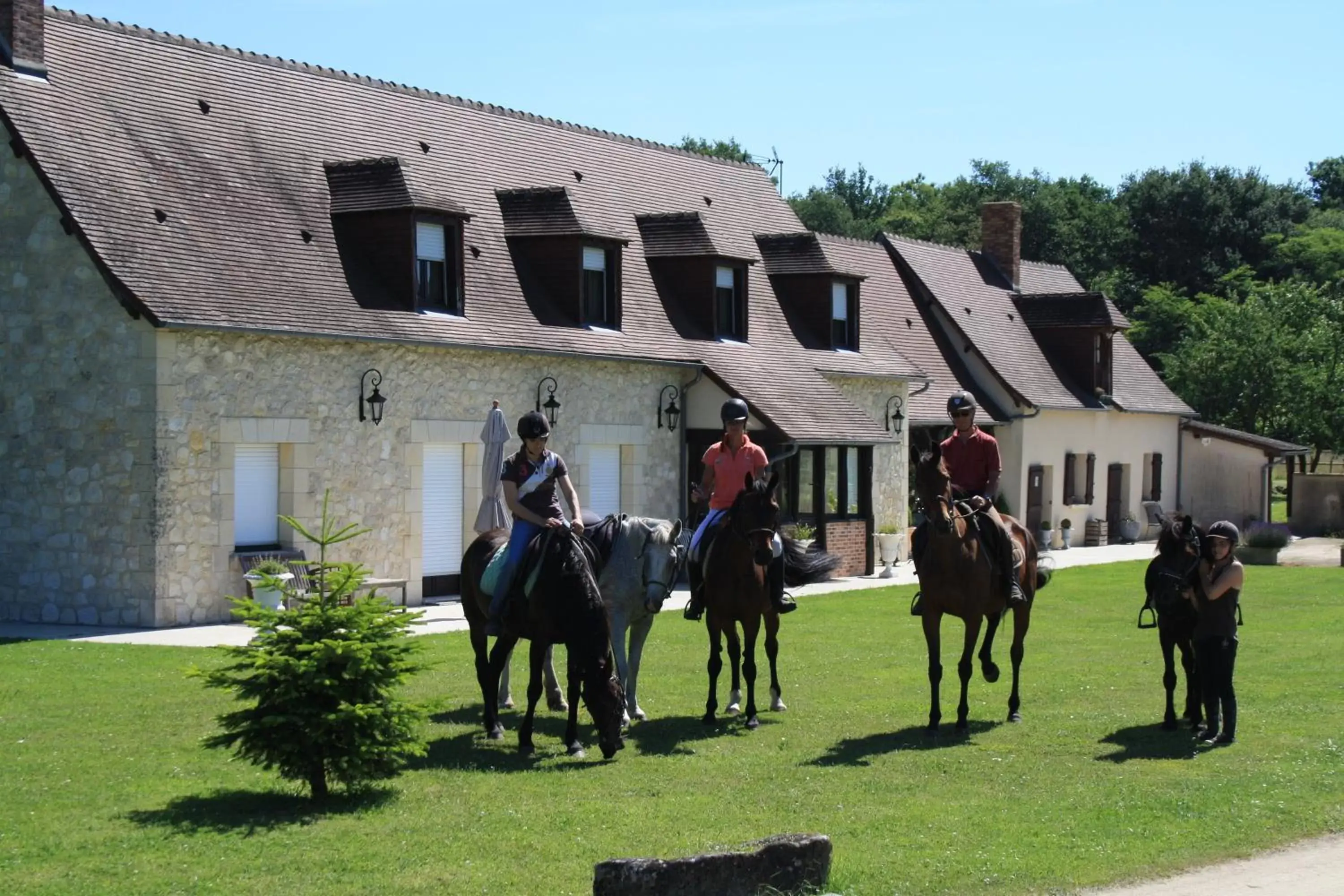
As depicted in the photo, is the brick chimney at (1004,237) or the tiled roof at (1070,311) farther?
the brick chimney at (1004,237)

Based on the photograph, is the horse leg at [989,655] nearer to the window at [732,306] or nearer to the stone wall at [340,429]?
the stone wall at [340,429]

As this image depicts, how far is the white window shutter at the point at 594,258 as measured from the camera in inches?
1043

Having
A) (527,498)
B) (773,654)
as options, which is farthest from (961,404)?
(527,498)

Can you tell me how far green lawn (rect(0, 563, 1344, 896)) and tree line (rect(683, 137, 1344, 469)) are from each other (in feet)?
120

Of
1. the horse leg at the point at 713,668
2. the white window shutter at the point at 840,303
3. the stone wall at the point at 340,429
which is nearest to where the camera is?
the horse leg at the point at 713,668

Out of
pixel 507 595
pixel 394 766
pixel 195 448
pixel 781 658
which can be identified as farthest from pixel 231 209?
pixel 394 766

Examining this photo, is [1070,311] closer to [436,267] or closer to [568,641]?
[436,267]

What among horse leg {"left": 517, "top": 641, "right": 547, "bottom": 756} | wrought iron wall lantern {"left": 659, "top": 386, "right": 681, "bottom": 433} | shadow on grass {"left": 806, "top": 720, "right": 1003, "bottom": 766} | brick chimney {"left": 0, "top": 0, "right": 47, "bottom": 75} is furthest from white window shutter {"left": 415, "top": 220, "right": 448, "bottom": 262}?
shadow on grass {"left": 806, "top": 720, "right": 1003, "bottom": 766}

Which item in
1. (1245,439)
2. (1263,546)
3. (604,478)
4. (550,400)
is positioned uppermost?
(550,400)

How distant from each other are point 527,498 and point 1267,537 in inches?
1103

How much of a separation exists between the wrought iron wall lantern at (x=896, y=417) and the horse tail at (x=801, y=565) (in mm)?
19347

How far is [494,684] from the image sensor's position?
12.2 metres

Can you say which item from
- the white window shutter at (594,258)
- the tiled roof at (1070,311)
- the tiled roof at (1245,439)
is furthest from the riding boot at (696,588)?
the tiled roof at (1245,439)

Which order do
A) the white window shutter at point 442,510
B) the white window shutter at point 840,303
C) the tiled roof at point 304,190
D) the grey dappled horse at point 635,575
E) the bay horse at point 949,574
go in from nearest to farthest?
the bay horse at point 949,574 → the grey dappled horse at point 635,575 → the tiled roof at point 304,190 → the white window shutter at point 442,510 → the white window shutter at point 840,303
